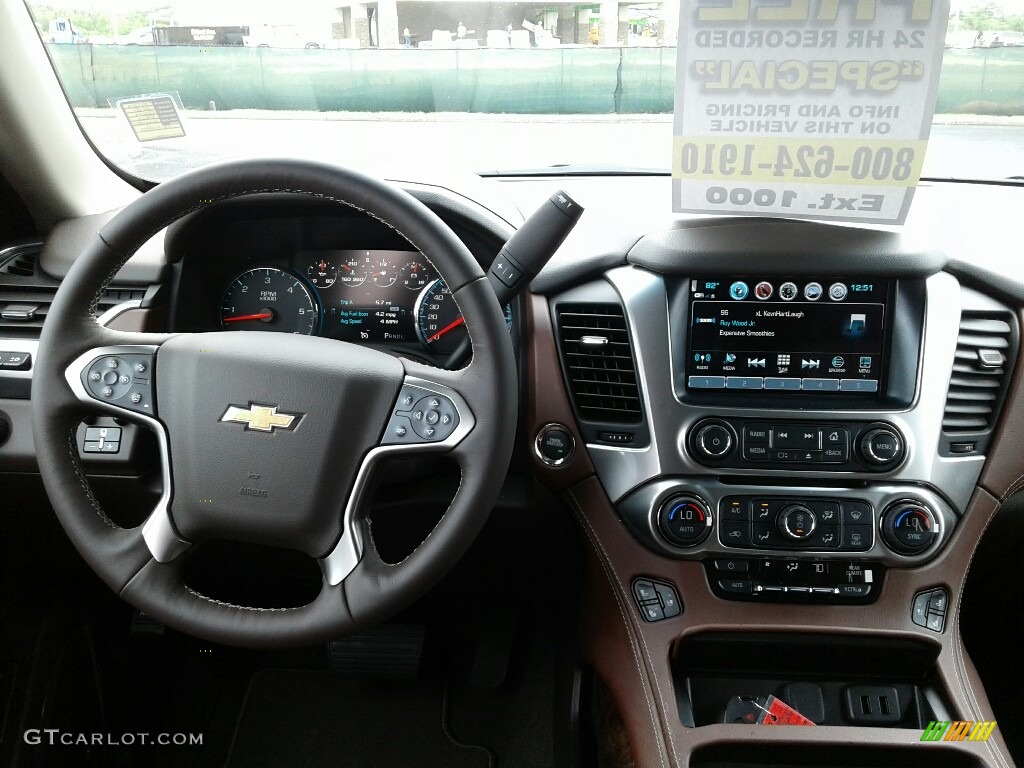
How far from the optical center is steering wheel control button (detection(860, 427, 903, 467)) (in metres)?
1.46

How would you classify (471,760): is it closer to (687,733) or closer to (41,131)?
(687,733)

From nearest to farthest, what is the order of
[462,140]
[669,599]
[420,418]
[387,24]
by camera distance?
[420,418]
[669,599]
[387,24]
[462,140]

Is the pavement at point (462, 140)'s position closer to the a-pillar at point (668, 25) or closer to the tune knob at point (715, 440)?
the a-pillar at point (668, 25)

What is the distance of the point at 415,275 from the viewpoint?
5.48ft

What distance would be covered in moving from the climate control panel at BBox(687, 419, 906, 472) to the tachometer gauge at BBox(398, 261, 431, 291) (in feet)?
1.95

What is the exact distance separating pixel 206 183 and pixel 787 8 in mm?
876

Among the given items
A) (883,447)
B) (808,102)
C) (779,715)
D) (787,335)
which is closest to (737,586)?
(779,715)

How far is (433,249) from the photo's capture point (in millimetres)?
1149

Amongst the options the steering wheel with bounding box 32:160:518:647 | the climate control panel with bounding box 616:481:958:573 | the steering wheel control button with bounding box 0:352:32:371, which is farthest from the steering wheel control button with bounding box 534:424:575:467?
the steering wheel control button with bounding box 0:352:32:371

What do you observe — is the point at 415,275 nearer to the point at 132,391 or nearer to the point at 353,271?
the point at 353,271

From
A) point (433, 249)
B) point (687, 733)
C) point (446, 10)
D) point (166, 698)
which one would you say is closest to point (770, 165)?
point (433, 249)

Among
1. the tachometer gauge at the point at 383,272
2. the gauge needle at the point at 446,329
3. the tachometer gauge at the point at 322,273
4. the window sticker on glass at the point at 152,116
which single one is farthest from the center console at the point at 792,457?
Result: the window sticker on glass at the point at 152,116

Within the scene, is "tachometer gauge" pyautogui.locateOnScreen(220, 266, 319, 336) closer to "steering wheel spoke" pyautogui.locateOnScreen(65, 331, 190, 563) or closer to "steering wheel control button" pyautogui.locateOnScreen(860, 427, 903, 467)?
"steering wheel spoke" pyautogui.locateOnScreen(65, 331, 190, 563)

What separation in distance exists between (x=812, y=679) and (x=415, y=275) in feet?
3.54
